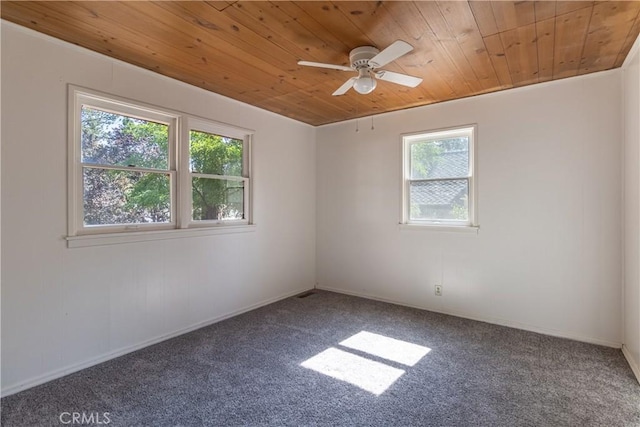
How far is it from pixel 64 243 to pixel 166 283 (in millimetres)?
910

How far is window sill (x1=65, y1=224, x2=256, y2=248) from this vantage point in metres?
2.48

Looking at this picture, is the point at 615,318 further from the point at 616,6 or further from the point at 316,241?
the point at 316,241

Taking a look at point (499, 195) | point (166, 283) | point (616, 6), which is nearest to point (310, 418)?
point (166, 283)

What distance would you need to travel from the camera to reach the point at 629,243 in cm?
262

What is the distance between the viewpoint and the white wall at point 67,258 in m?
2.16

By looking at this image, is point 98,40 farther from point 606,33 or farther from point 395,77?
point 606,33

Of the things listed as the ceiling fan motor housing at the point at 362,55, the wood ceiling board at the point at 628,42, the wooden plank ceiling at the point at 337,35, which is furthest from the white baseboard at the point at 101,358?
the wood ceiling board at the point at 628,42

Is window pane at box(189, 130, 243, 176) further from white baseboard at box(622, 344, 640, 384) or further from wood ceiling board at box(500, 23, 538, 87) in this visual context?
white baseboard at box(622, 344, 640, 384)

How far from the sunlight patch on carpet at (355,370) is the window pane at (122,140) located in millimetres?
2314

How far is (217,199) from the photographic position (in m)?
3.60

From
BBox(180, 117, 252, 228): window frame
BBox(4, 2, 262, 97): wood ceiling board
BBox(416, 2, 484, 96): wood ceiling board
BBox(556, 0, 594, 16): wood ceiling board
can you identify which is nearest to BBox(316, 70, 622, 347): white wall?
BBox(416, 2, 484, 96): wood ceiling board

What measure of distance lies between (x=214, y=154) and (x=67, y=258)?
169 centimetres

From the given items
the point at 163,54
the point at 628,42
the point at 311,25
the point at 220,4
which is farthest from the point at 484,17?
the point at 163,54

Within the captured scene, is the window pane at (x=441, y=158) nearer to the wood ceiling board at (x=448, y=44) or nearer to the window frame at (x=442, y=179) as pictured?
the window frame at (x=442, y=179)
